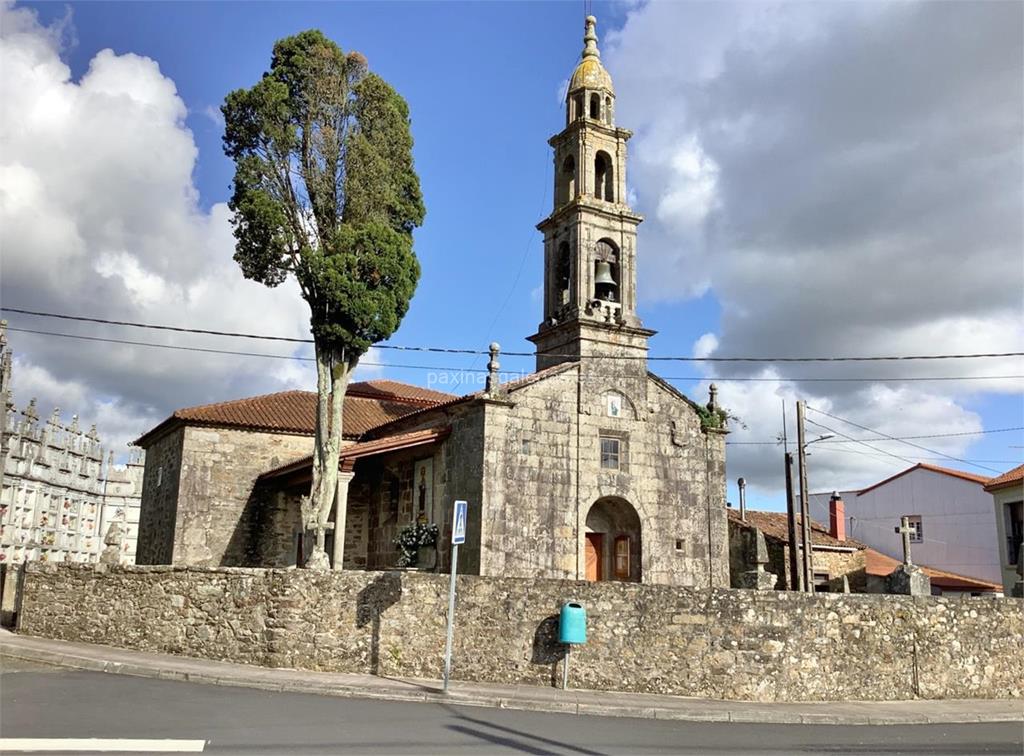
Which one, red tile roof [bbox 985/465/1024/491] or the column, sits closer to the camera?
the column

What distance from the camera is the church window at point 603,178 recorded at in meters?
24.8

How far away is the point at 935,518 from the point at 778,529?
10.5 metres

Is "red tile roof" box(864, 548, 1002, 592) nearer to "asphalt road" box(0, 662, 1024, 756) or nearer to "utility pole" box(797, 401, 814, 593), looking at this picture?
"utility pole" box(797, 401, 814, 593)

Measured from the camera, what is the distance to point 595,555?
22625 mm

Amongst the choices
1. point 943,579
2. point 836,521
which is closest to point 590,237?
point 836,521

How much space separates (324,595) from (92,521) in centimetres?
7241

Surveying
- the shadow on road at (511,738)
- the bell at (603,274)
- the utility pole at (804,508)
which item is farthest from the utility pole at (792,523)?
the shadow on road at (511,738)

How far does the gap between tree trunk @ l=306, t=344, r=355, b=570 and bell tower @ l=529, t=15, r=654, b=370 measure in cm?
638

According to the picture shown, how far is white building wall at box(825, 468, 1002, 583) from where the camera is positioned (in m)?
35.9

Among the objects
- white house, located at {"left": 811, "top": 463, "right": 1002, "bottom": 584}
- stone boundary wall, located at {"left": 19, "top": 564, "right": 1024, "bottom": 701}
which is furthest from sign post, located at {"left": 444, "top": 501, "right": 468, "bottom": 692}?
white house, located at {"left": 811, "top": 463, "right": 1002, "bottom": 584}

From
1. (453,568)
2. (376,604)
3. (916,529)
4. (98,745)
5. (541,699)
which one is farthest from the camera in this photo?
(916,529)

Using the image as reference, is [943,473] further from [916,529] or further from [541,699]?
[541,699]

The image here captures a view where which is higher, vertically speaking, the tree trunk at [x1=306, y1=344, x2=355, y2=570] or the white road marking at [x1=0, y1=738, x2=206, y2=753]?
the tree trunk at [x1=306, y1=344, x2=355, y2=570]

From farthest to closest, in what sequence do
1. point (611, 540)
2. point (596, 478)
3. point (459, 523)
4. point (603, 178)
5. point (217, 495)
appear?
point (217, 495), point (603, 178), point (611, 540), point (596, 478), point (459, 523)
